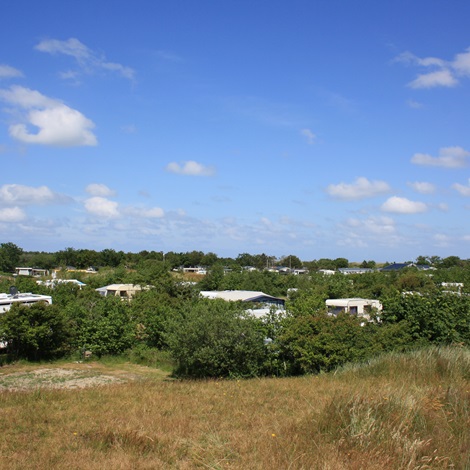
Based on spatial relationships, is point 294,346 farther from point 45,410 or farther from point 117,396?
point 45,410

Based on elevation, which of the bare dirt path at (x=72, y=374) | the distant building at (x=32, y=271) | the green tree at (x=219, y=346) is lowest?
the bare dirt path at (x=72, y=374)

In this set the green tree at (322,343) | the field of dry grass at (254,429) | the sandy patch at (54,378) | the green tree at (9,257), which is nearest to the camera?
the field of dry grass at (254,429)

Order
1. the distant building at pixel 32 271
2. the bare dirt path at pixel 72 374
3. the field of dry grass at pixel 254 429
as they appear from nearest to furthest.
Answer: the field of dry grass at pixel 254 429
the bare dirt path at pixel 72 374
the distant building at pixel 32 271

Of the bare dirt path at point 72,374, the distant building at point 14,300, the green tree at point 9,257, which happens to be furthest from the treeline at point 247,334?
the green tree at point 9,257

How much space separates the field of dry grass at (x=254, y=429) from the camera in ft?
15.3

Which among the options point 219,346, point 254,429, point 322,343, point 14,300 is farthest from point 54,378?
point 254,429

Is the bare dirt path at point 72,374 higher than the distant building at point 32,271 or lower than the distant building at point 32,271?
lower

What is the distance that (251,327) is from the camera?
15070mm

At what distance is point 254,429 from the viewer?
19.4 feet

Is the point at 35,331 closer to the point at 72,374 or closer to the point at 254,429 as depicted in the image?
the point at 72,374

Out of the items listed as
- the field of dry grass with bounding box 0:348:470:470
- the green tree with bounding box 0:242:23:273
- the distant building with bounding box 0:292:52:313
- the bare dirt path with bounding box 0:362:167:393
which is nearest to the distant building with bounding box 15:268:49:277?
the green tree with bounding box 0:242:23:273

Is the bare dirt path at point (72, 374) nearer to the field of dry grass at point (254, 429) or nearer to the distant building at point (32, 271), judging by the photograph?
the field of dry grass at point (254, 429)

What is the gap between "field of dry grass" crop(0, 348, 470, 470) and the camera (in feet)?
15.3

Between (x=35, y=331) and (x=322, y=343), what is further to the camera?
(x=35, y=331)
